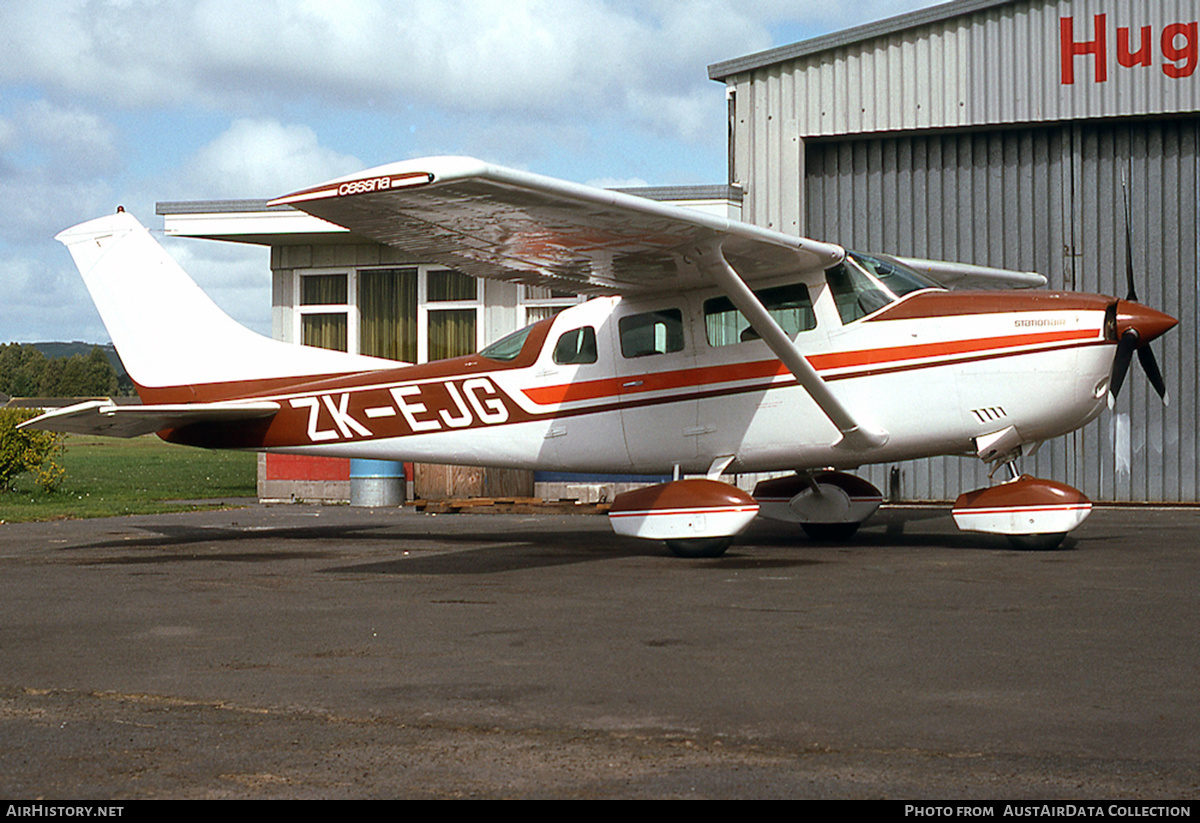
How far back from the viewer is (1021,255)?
1798 centimetres

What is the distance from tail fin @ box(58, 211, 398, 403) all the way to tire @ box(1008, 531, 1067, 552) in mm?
6655

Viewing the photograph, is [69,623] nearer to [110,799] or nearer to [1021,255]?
[110,799]

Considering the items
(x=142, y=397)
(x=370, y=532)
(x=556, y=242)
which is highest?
(x=556, y=242)

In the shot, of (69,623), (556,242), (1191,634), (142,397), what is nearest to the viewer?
(1191,634)

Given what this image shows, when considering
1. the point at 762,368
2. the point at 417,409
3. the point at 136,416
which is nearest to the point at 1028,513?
the point at 762,368

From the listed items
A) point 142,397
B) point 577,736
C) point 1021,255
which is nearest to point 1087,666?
point 577,736

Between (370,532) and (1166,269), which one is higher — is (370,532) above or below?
below

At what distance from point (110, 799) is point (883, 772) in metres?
2.27

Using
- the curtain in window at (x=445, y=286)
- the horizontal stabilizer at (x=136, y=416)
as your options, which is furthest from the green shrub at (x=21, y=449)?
the horizontal stabilizer at (x=136, y=416)

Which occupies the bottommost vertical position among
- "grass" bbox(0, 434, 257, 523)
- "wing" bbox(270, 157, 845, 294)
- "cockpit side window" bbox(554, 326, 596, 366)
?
"grass" bbox(0, 434, 257, 523)

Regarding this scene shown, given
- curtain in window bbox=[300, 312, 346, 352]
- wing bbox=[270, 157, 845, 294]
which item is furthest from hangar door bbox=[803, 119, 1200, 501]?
curtain in window bbox=[300, 312, 346, 352]

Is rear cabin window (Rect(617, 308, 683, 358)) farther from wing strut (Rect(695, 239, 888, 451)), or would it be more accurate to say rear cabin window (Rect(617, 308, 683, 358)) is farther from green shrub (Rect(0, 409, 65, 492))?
green shrub (Rect(0, 409, 65, 492))

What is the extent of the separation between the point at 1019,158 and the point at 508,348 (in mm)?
10049

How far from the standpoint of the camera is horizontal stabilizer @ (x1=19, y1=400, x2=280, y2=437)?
10.9 meters
